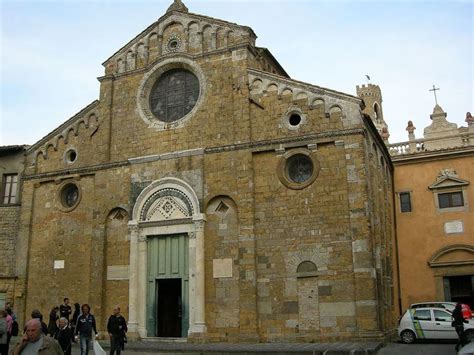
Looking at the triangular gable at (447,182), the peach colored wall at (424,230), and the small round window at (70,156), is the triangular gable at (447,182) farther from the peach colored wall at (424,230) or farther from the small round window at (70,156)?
the small round window at (70,156)

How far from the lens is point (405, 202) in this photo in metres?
23.8

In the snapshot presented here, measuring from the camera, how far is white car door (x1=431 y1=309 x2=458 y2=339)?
17.5 m

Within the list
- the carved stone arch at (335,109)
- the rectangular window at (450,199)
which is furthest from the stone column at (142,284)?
the rectangular window at (450,199)

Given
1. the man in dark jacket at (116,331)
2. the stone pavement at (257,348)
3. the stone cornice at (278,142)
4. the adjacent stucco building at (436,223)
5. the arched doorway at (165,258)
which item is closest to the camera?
the man in dark jacket at (116,331)

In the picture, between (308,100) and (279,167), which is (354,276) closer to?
(279,167)

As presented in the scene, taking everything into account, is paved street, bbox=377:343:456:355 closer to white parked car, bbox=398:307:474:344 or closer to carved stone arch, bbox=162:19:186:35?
white parked car, bbox=398:307:474:344

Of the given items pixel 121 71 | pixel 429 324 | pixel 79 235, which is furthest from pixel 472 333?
pixel 121 71

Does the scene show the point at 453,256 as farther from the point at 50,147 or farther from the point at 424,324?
the point at 50,147

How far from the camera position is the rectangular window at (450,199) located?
74.8 feet

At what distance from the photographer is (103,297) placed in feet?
63.0

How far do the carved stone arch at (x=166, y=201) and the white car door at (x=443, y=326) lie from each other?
8.94 meters

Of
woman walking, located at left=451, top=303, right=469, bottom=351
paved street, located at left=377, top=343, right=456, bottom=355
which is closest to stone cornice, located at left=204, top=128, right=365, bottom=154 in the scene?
woman walking, located at left=451, top=303, right=469, bottom=351

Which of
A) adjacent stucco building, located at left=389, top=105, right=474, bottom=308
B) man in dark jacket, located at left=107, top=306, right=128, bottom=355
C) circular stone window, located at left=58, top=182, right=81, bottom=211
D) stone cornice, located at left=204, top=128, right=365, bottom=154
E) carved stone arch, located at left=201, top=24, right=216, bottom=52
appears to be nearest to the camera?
man in dark jacket, located at left=107, top=306, right=128, bottom=355

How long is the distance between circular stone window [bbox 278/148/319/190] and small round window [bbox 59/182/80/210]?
8.68 meters
